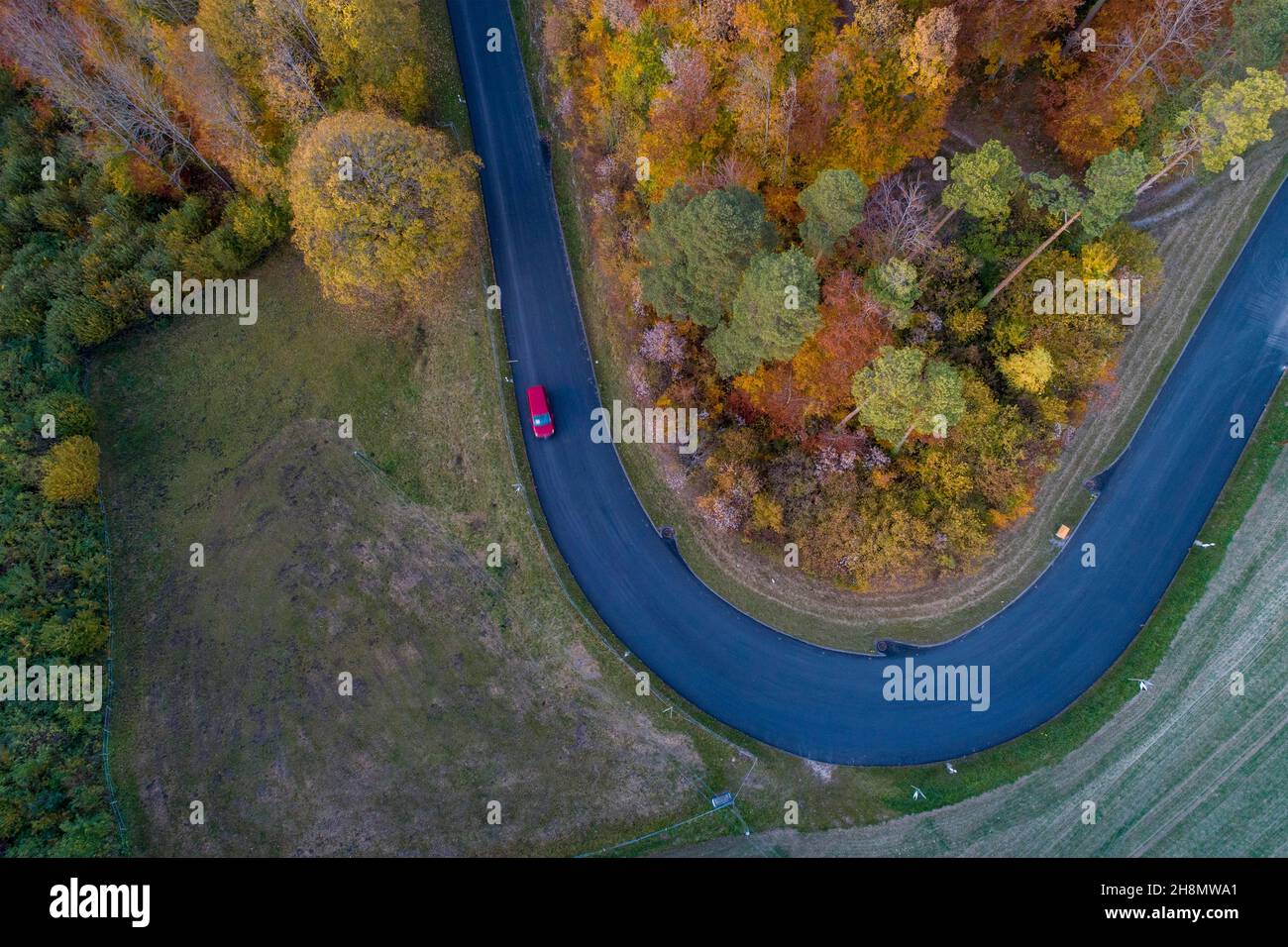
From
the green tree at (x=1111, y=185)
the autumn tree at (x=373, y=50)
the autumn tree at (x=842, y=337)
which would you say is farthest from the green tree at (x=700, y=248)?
the autumn tree at (x=373, y=50)

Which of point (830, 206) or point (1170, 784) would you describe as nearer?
point (830, 206)

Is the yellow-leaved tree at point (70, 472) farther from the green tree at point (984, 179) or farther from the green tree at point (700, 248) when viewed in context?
the green tree at point (984, 179)

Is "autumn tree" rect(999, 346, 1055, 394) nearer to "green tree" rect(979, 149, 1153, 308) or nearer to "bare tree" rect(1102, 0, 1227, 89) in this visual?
"green tree" rect(979, 149, 1153, 308)

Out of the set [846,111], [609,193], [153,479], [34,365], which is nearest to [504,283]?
[609,193]

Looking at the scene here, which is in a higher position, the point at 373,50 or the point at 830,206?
the point at 373,50

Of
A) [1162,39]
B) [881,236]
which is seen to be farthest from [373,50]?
[1162,39]

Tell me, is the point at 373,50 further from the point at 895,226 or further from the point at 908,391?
the point at 908,391

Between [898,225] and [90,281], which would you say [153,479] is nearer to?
[90,281]
